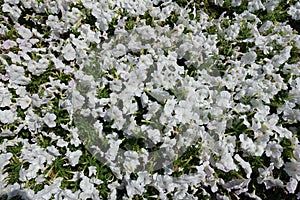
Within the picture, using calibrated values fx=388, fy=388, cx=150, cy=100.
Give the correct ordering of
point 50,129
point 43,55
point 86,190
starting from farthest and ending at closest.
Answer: point 43,55 → point 50,129 → point 86,190

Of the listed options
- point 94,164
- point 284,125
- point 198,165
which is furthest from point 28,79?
point 284,125

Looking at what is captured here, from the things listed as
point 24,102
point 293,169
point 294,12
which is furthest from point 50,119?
point 294,12

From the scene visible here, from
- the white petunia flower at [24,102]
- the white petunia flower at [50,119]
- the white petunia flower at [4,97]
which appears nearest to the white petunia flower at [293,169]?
the white petunia flower at [50,119]

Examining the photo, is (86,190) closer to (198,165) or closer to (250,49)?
(198,165)

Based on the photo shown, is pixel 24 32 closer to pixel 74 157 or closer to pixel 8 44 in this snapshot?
pixel 8 44

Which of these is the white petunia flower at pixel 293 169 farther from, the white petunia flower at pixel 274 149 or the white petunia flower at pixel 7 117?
the white petunia flower at pixel 7 117

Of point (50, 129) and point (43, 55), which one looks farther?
point (43, 55)

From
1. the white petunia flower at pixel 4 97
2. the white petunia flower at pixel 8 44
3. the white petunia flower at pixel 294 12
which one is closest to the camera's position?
the white petunia flower at pixel 4 97
